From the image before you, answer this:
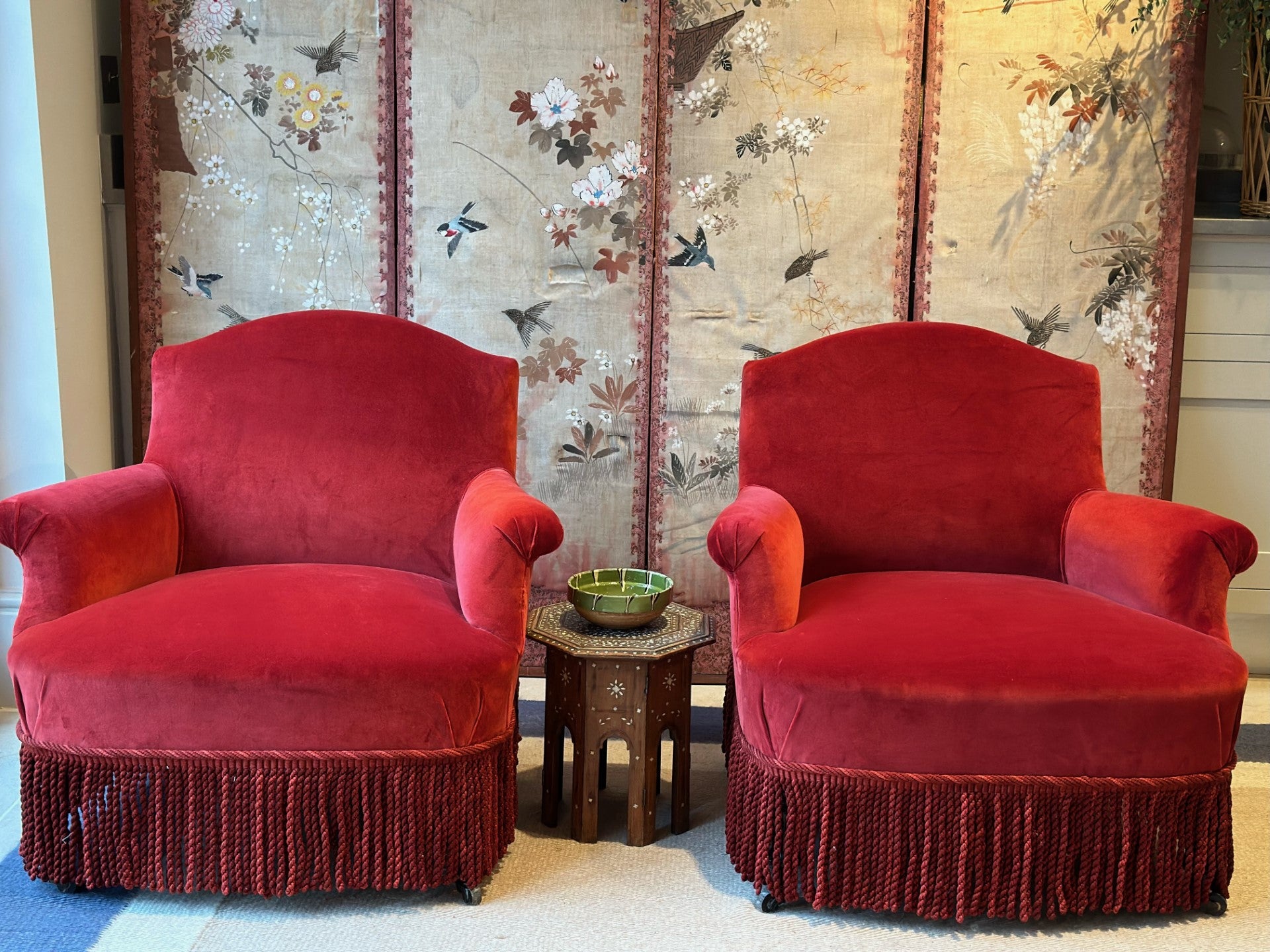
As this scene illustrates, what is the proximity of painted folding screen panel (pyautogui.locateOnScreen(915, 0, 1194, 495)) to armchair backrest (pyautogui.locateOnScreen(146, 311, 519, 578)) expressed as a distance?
52.0 inches

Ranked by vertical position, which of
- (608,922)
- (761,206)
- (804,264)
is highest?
(761,206)

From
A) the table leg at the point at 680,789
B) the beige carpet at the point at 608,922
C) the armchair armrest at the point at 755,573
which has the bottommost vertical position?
the beige carpet at the point at 608,922

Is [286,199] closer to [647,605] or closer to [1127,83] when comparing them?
[647,605]

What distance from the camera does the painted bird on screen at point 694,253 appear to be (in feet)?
9.12

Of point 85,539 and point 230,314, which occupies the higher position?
point 230,314

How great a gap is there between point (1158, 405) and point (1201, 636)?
50.4 inches

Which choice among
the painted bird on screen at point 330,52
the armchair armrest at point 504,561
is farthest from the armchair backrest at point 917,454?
the painted bird on screen at point 330,52

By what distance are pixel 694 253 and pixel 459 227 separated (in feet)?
1.96

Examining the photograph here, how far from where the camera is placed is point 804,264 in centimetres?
278

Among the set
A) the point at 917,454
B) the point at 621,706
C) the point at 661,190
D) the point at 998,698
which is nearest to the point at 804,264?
the point at 661,190

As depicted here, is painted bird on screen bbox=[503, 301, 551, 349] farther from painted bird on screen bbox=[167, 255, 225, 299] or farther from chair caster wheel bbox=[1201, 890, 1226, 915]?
chair caster wheel bbox=[1201, 890, 1226, 915]

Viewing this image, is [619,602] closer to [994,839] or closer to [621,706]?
[621,706]

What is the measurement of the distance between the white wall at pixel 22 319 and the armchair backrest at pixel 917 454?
5.43 feet

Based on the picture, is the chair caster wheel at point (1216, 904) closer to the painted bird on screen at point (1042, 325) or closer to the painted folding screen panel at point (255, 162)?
the painted bird on screen at point (1042, 325)
